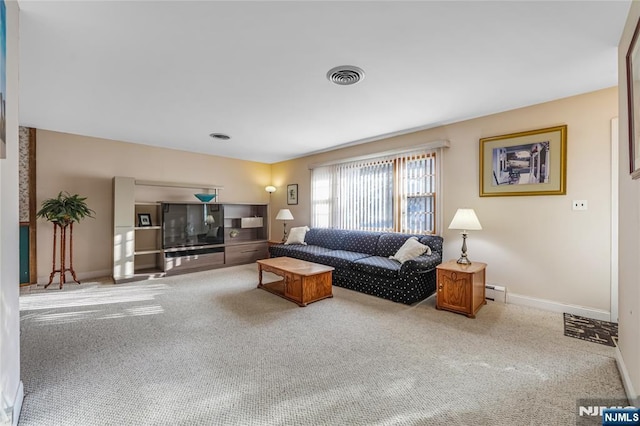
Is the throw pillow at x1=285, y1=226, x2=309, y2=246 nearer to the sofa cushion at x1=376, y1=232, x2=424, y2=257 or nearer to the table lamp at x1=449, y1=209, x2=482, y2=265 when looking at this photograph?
the sofa cushion at x1=376, y1=232, x2=424, y2=257

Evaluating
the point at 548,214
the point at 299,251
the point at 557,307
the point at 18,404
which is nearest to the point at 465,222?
the point at 548,214

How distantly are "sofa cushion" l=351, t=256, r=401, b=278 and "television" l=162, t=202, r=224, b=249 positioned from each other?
316cm

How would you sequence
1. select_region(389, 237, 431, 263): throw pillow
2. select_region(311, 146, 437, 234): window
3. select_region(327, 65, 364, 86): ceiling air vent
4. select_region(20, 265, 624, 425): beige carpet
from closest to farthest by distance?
select_region(20, 265, 624, 425): beige carpet, select_region(327, 65, 364, 86): ceiling air vent, select_region(389, 237, 431, 263): throw pillow, select_region(311, 146, 437, 234): window

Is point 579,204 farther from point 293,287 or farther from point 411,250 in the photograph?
point 293,287

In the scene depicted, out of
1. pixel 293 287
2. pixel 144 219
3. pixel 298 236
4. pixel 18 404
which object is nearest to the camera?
pixel 18 404

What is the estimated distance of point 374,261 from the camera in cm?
389

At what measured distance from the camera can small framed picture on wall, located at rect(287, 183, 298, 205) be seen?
6.39 meters

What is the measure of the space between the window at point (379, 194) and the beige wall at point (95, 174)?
105 inches

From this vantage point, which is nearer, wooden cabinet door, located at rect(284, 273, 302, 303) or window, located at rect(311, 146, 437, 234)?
wooden cabinet door, located at rect(284, 273, 302, 303)

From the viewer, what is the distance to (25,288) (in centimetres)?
392

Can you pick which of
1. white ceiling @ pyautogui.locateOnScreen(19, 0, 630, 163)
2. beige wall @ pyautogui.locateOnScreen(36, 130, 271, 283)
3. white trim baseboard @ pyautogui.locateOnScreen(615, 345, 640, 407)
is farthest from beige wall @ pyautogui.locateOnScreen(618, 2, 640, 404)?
beige wall @ pyautogui.locateOnScreen(36, 130, 271, 283)

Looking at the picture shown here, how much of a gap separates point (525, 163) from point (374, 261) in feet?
7.27

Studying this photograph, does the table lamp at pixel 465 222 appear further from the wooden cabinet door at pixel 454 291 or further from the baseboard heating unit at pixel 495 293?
the baseboard heating unit at pixel 495 293

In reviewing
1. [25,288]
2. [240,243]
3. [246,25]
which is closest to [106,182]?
[25,288]
